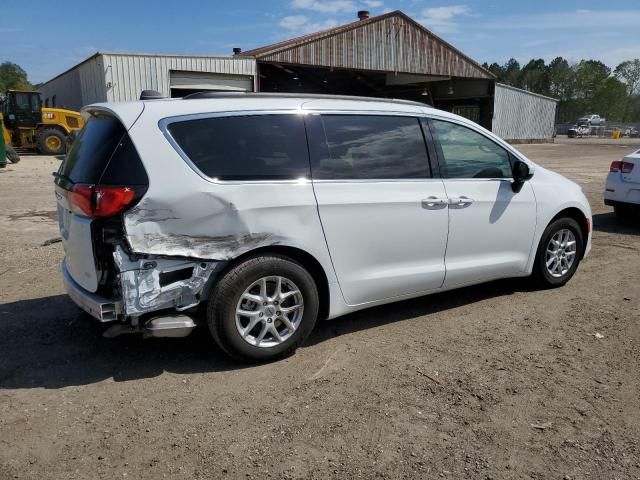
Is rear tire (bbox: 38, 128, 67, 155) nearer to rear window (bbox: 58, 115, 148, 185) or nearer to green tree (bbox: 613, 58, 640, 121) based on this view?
rear window (bbox: 58, 115, 148, 185)

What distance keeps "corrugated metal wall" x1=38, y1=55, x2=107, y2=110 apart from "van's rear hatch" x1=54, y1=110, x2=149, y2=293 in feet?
62.9

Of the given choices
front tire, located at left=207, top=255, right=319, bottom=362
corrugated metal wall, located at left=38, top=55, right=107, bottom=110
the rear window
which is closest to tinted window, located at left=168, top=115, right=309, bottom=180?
the rear window

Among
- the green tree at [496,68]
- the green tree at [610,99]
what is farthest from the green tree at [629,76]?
the green tree at [496,68]

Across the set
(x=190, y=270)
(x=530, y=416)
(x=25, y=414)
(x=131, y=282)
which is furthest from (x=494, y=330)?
(x=25, y=414)

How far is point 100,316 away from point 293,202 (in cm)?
145

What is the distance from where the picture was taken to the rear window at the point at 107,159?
332cm

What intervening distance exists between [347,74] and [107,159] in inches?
1184

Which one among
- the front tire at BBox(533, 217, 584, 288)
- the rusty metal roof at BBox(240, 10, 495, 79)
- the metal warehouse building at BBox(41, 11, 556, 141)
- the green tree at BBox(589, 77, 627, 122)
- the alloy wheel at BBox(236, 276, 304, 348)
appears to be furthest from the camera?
the green tree at BBox(589, 77, 627, 122)

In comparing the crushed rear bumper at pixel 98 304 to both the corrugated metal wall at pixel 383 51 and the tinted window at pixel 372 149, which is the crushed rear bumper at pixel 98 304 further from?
the corrugated metal wall at pixel 383 51

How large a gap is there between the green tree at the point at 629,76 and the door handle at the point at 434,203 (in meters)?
127

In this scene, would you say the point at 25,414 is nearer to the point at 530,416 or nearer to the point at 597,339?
the point at 530,416

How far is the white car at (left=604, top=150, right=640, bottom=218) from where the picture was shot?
845cm

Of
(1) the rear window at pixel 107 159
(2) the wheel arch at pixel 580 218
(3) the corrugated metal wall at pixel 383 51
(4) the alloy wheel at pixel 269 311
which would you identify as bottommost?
(4) the alloy wheel at pixel 269 311

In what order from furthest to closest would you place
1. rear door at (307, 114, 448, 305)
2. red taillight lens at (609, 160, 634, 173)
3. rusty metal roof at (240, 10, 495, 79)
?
1. rusty metal roof at (240, 10, 495, 79)
2. red taillight lens at (609, 160, 634, 173)
3. rear door at (307, 114, 448, 305)
